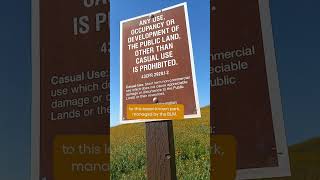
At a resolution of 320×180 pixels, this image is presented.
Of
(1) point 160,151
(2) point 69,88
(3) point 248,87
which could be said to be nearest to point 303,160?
(3) point 248,87

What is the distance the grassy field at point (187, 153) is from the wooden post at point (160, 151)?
3 cm

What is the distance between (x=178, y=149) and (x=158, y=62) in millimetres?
454

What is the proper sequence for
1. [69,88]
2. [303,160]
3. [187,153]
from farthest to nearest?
[69,88] → [187,153] → [303,160]

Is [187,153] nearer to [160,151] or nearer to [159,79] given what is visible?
[160,151]

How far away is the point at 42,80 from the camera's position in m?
2.96

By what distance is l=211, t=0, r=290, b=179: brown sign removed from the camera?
2182 millimetres

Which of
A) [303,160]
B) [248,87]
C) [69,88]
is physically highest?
[69,88]

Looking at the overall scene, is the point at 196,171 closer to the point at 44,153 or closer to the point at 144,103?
the point at 144,103

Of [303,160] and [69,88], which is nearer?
[303,160]

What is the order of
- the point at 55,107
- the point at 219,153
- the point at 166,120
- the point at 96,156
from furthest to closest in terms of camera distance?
the point at 55,107
the point at 96,156
the point at 166,120
the point at 219,153

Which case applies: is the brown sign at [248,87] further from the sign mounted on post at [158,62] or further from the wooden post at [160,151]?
the wooden post at [160,151]

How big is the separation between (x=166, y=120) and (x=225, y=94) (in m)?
0.33

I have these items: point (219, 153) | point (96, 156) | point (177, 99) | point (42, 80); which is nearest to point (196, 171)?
point (219, 153)

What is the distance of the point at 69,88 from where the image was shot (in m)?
2.88
